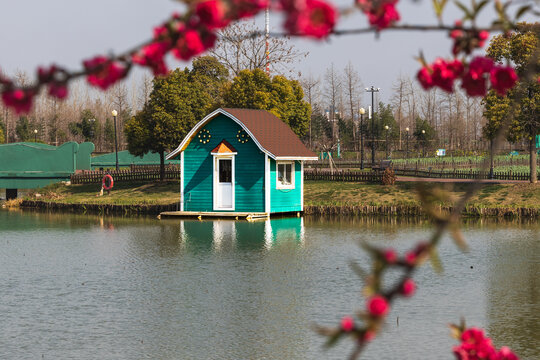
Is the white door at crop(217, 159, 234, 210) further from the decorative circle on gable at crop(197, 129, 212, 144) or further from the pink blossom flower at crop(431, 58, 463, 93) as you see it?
the pink blossom flower at crop(431, 58, 463, 93)

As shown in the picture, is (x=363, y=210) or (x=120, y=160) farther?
(x=120, y=160)

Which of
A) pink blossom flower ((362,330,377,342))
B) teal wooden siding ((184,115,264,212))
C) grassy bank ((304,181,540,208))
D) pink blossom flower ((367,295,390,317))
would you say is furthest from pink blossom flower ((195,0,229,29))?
grassy bank ((304,181,540,208))

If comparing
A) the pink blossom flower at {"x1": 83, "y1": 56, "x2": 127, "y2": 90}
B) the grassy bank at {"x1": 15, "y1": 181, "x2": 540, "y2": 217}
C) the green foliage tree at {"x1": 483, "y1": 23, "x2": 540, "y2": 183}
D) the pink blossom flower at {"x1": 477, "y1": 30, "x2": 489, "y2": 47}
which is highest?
the green foliage tree at {"x1": 483, "y1": 23, "x2": 540, "y2": 183}

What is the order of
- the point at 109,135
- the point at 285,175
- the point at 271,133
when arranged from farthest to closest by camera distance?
the point at 109,135, the point at 271,133, the point at 285,175

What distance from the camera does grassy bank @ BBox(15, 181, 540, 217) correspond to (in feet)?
125

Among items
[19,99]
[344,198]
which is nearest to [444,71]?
[19,99]

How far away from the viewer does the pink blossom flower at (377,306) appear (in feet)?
9.77

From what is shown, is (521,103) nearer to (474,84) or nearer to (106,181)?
(106,181)

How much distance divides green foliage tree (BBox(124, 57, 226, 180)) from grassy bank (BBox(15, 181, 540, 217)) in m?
2.49

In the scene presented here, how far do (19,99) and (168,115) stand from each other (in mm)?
45168

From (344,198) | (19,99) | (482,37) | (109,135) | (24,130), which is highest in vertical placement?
(24,130)

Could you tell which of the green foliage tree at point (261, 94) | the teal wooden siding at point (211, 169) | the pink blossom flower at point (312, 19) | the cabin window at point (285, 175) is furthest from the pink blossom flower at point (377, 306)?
the green foliage tree at point (261, 94)

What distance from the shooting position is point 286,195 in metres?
38.0

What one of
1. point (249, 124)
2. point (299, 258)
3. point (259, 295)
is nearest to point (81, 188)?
point (249, 124)
